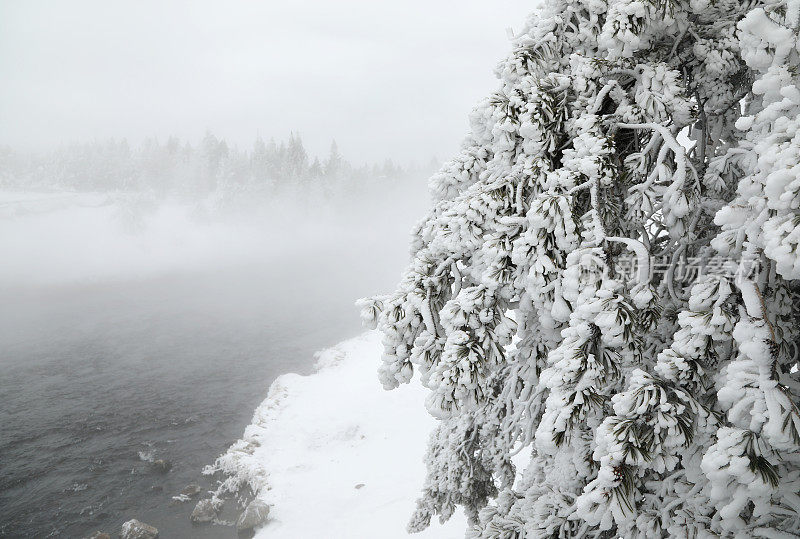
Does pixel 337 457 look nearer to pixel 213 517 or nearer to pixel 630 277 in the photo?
pixel 213 517

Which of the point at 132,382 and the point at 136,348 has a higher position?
the point at 132,382

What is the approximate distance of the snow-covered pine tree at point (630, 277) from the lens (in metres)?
2.67

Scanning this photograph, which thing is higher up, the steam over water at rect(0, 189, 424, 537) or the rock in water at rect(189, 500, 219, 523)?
the rock in water at rect(189, 500, 219, 523)

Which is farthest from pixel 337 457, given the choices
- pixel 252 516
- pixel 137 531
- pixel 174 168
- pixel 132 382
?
pixel 174 168

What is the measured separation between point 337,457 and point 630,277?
1742 cm

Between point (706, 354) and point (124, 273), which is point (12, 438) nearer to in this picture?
point (706, 354)

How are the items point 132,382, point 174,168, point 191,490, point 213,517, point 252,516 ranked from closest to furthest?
point 252,516
point 213,517
point 191,490
point 132,382
point 174,168

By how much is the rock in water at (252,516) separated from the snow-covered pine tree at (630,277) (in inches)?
512

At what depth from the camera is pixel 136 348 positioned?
30516 mm

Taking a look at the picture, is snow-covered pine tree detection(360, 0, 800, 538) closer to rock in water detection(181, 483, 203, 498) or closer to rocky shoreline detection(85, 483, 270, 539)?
rocky shoreline detection(85, 483, 270, 539)

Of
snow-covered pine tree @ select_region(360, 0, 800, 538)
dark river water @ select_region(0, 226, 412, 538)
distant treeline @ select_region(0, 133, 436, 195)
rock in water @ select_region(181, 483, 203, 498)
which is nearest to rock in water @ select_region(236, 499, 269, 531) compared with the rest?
dark river water @ select_region(0, 226, 412, 538)

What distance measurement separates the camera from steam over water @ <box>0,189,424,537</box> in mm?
17062

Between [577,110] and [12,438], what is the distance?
25810 mm

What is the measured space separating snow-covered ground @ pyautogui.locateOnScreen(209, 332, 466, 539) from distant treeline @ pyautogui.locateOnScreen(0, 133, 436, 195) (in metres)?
69.9
